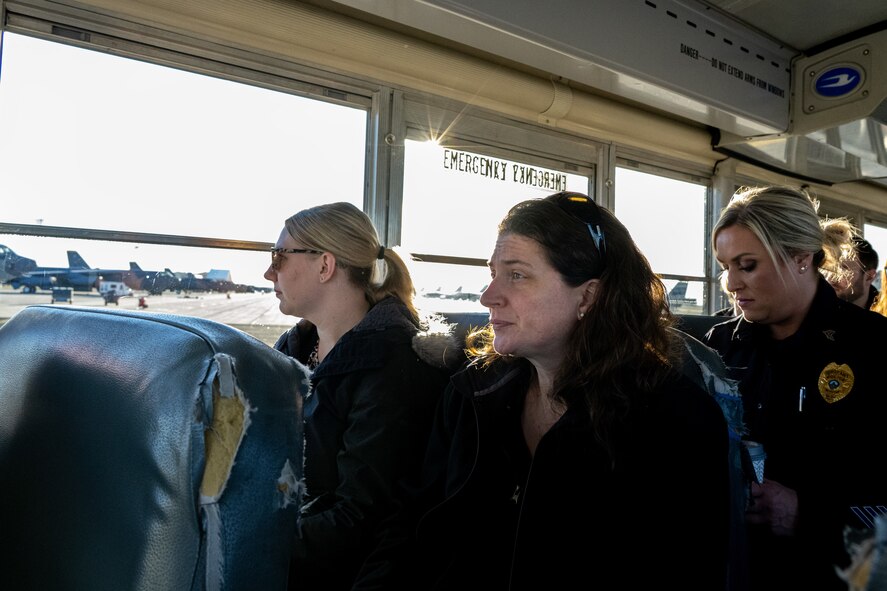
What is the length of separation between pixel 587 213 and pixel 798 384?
0.88 meters

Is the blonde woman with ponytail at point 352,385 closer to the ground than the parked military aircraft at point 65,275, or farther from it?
closer to the ground

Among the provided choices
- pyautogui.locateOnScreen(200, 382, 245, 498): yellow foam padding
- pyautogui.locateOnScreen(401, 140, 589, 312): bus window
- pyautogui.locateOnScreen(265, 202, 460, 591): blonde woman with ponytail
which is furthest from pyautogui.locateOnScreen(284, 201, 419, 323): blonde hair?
pyautogui.locateOnScreen(200, 382, 245, 498): yellow foam padding

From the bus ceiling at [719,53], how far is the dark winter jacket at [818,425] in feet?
4.22

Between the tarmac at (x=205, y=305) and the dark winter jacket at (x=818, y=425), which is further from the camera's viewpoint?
the tarmac at (x=205, y=305)

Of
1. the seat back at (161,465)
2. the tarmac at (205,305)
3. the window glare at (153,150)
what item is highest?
the window glare at (153,150)

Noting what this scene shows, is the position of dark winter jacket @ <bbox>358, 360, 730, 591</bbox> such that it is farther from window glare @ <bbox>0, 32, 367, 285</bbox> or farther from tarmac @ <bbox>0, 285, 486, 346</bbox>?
window glare @ <bbox>0, 32, 367, 285</bbox>

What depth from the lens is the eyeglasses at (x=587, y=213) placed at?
1.48 metres

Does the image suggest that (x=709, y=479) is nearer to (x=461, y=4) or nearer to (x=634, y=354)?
(x=634, y=354)

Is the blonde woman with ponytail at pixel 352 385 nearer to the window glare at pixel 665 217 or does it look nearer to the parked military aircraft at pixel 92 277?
the parked military aircraft at pixel 92 277

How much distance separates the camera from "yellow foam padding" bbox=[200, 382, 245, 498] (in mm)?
618

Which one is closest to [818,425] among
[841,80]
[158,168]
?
[841,80]

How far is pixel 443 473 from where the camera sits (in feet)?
4.86

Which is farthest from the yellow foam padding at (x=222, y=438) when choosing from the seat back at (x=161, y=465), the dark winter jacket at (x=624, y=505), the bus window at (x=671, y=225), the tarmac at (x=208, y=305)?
the bus window at (x=671, y=225)

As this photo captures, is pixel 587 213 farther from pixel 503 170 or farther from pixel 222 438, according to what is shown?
pixel 503 170
